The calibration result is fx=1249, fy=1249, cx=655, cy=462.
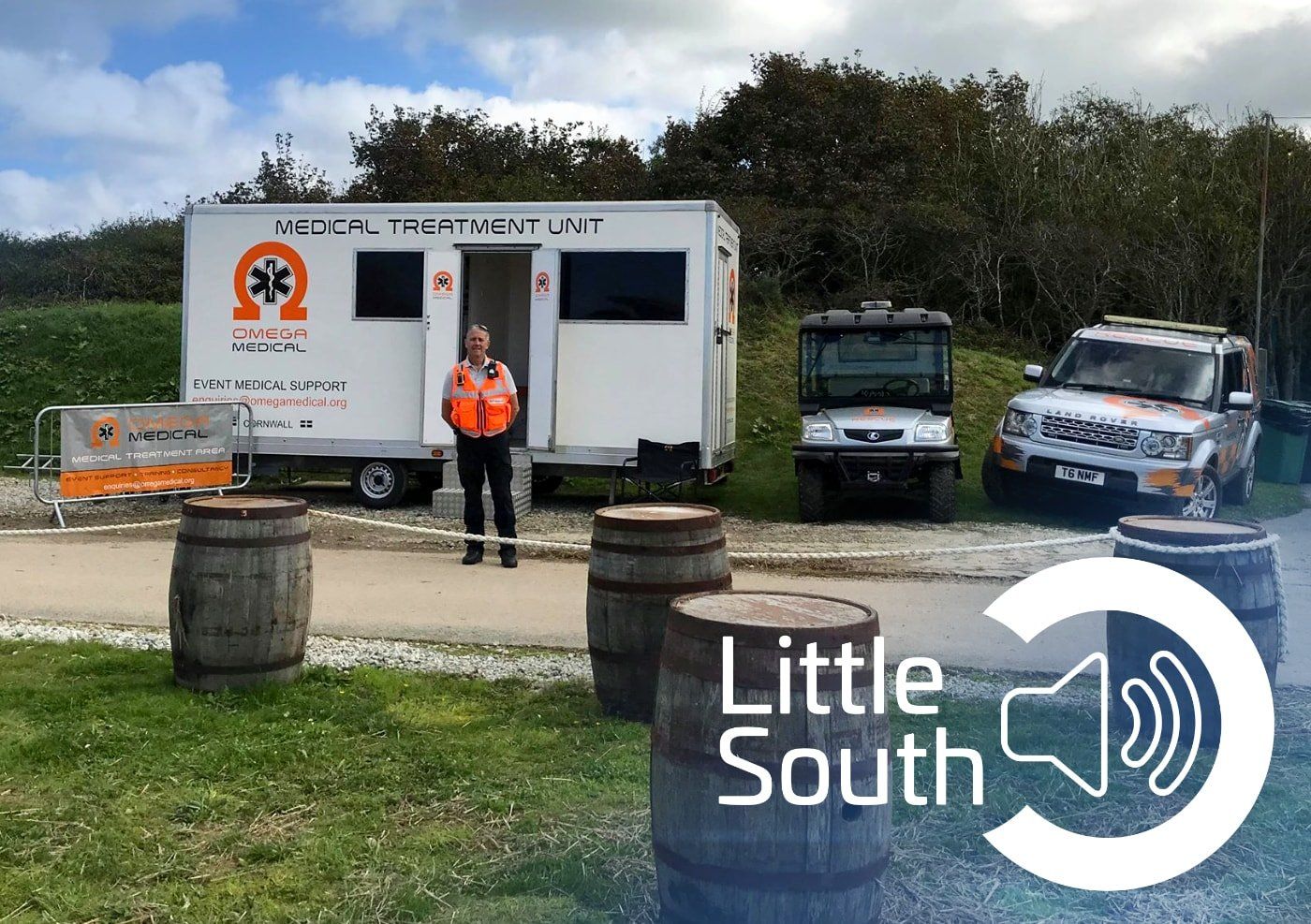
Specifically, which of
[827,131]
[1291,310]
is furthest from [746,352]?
[1291,310]

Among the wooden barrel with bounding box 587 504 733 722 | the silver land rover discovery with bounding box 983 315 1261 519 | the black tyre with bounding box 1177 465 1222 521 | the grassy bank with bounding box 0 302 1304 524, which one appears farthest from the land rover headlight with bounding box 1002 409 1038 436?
the wooden barrel with bounding box 587 504 733 722

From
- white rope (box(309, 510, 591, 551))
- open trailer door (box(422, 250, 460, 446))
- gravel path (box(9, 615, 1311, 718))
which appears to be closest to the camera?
gravel path (box(9, 615, 1311, 718))

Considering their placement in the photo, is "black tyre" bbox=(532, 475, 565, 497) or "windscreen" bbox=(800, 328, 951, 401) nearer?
"windscreen" bbox=(800, 328, 951, 401)

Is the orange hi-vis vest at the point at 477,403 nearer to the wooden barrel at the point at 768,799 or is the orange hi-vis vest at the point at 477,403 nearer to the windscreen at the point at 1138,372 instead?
the wooden barrel at the point at 768,799

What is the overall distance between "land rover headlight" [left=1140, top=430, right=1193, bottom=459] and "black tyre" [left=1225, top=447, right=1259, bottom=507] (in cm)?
251

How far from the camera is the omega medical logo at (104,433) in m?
11.4

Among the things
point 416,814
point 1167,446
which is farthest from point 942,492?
point 416,814

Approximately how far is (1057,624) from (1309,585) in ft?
9.47

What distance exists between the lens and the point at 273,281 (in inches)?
515

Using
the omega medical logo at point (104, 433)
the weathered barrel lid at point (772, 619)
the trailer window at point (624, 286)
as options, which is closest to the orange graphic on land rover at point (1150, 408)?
the trailer window at point (624, 286)

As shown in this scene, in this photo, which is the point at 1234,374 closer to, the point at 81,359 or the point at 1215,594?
the point at 1215,594

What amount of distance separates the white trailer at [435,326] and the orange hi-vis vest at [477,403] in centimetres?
358

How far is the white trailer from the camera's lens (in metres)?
12.3

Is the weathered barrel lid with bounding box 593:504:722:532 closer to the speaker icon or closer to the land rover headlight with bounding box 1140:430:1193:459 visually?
the speaker icon
